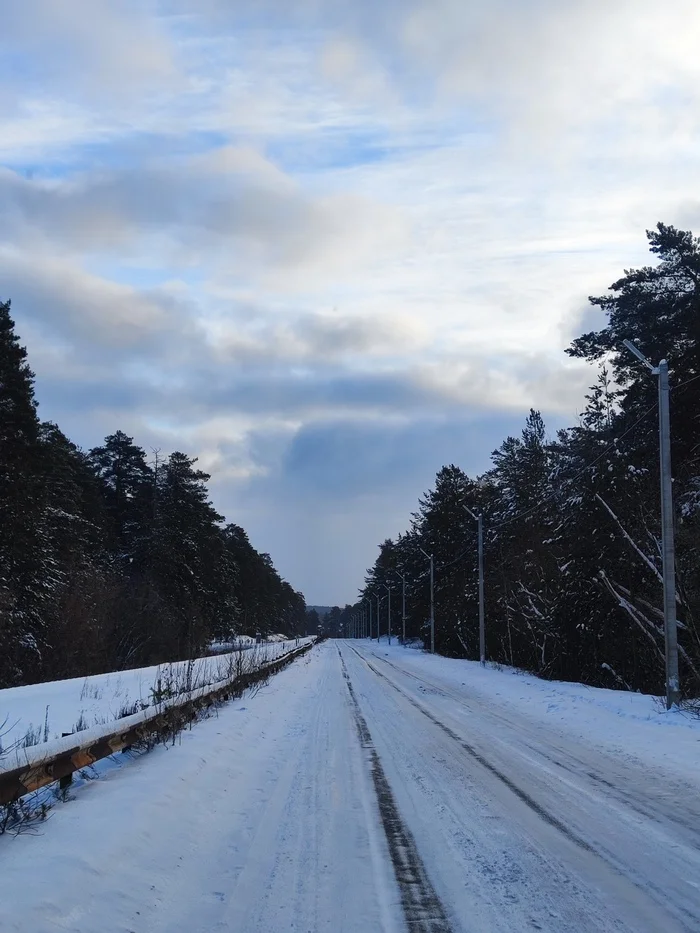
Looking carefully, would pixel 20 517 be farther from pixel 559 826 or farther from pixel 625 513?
pixel 559 826

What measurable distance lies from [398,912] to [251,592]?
105 m

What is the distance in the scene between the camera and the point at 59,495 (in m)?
42.3

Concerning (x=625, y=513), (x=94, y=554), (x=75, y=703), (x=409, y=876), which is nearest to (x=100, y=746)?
(x=409, y=876)

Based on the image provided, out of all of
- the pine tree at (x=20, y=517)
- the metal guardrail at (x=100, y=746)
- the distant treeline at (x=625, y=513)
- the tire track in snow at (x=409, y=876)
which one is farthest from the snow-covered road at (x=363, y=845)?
the pine tree at (x=20, y=517)

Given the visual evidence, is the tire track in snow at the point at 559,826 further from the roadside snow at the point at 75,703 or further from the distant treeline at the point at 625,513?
the distant treeline at the point at 625,513

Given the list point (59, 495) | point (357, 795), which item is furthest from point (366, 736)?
point (59, 495)

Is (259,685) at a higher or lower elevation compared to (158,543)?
lower

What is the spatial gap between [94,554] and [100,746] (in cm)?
4313

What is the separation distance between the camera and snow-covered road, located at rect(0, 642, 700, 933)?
481 centimetres

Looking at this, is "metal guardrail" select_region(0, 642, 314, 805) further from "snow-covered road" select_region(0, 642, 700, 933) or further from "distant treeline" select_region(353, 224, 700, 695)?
"distant treeline" select_region(353, 224, 700, 695)

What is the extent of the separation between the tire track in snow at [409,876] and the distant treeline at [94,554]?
609 inches

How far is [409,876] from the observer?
18.5ft

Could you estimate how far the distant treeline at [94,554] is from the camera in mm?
30422

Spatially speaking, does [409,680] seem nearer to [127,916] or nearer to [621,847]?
[621,847]
